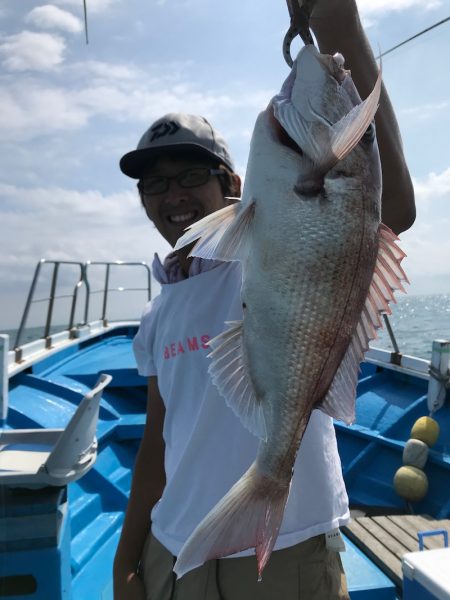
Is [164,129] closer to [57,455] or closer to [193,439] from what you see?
[193,439]

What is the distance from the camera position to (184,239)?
3.99 feet

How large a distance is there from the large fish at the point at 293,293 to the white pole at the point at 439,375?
12.8ft

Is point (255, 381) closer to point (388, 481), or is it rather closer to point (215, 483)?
point (215, 483)

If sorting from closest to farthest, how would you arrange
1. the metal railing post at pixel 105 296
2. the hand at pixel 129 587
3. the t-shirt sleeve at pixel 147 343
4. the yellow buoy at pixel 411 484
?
the hand at pixel 129 587, the t-shirt sleeve at pixel 147 343, the yellow buoy at pixel 411 484, the metal railing post at pixel 105 296

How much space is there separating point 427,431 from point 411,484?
0.53m

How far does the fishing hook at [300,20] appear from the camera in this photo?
1.25 m

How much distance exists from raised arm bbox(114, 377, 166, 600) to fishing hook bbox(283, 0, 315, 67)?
131 cm

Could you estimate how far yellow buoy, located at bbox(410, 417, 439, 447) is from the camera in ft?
14.3

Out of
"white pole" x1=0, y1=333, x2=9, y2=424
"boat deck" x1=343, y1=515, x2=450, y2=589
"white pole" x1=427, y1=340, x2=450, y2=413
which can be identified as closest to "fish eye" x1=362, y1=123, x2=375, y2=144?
"boat deck" x1=343, y1=515, x2=450, y2=589

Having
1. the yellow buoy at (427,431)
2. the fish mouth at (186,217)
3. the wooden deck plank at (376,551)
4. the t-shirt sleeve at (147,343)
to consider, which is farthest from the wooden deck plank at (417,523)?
the fish mouth at (186,217)

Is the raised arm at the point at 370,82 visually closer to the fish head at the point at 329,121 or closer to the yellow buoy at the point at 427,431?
the fish head at the point at 329,121

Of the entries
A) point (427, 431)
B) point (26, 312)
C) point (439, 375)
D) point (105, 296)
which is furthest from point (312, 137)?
point (105, 296)

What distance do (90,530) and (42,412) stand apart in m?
1.28

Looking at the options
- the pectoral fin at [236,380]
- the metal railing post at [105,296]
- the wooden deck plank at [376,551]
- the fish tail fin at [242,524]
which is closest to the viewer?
the fish tail fin at [242,524]
